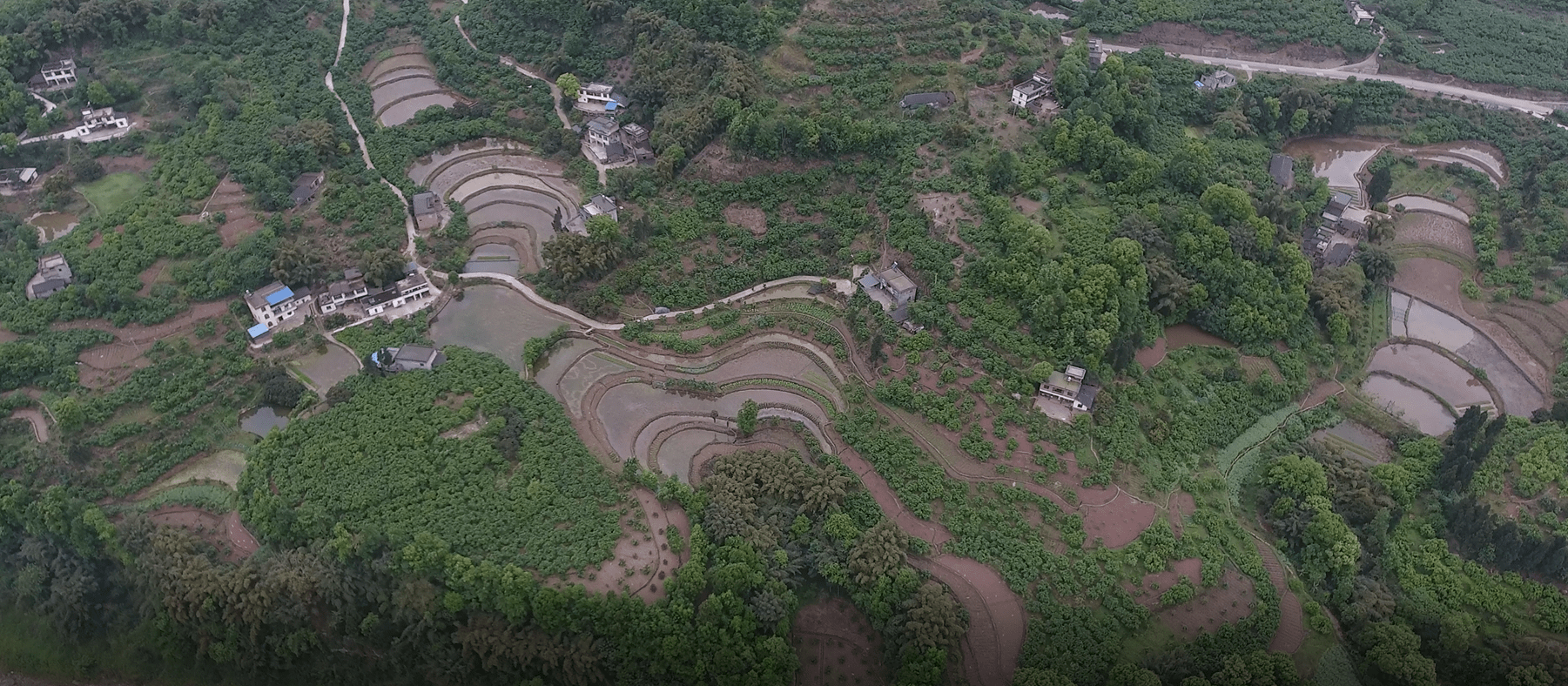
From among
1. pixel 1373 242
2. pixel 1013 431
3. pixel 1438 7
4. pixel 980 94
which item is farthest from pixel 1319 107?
pixel 1013 431

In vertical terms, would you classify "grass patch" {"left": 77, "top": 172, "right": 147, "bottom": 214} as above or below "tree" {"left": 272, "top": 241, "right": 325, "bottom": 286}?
above

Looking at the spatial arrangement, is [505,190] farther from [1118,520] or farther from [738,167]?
[1118,520]

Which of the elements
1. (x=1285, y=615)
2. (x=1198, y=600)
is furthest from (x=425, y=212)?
(x=1285, y=615)

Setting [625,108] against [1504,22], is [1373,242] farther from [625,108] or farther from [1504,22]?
[625,108]

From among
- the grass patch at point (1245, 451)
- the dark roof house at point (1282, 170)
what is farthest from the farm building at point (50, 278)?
the dark roof house at point (1282, 170)

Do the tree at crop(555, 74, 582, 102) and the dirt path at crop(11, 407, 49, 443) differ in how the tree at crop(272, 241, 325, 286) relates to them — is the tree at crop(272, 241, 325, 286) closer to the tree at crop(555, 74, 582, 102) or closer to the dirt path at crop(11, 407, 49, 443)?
the dirt path at crop(11, 407, 49, 443)

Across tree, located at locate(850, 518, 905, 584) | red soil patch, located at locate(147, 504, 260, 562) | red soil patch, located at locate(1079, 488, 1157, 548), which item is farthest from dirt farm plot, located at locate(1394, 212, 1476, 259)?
red soil patch, located at locate(147, 504, 260, 562)

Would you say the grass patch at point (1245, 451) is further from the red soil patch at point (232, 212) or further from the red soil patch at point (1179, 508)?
the red soil patch at point (232, 212)
